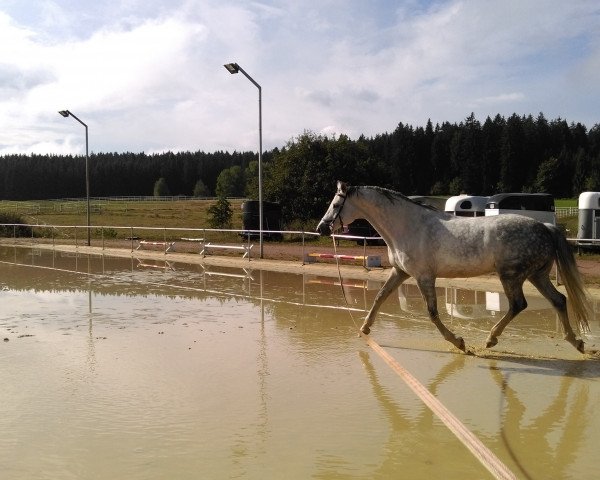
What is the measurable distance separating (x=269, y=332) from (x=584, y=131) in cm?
11553

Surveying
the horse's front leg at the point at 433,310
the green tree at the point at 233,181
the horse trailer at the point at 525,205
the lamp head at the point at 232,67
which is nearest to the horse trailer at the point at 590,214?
the horse trailer at the point at 525,205

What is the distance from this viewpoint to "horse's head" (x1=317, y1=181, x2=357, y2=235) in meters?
7.75

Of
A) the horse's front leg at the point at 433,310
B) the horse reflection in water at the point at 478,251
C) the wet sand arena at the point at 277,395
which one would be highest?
the horse reflection in water at the point at 478,251

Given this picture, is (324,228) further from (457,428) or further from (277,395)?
(457,428)

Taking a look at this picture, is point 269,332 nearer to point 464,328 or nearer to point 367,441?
point 464,328

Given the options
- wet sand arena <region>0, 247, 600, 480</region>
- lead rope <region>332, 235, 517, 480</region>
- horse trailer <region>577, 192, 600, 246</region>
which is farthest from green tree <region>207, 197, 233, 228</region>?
lead rope <region>332, 235, 517, 480</region>

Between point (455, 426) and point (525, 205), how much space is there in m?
22.9

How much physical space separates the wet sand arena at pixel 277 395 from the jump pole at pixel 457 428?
0.09 meters

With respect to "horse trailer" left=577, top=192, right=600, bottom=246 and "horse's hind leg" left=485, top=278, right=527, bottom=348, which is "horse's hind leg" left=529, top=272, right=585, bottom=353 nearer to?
"horse's hind leg" left=485, top=278, right=527, bottom=348

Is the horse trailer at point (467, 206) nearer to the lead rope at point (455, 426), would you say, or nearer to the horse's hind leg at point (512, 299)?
the horse's hind leg at point (512, 299)

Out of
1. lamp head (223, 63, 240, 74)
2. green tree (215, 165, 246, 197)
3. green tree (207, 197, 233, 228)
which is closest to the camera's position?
lamp head (223, 63, 240, 74)

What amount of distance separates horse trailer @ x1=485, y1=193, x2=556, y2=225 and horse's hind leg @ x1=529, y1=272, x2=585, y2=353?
18090 millimetres

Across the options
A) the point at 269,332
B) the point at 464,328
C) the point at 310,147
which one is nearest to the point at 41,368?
the point at 269,332

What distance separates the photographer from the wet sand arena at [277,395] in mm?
4195
